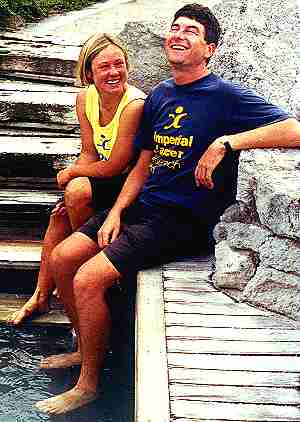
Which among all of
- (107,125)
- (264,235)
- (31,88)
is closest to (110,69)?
(107,125)

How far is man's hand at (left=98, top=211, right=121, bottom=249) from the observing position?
3.65 m

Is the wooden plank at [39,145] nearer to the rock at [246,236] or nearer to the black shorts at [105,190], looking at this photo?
the black shorts at [105,190]

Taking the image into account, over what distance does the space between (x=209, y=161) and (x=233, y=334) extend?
81cm

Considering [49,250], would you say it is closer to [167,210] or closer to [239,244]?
[167,210]

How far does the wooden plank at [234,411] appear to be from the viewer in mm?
2533

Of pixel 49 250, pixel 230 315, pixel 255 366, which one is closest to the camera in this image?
pixel 255 366

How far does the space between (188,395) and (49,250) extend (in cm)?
156

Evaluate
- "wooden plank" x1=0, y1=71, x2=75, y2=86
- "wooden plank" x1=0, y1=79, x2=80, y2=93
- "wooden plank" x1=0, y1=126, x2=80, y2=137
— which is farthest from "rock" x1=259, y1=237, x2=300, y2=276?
"wooden plank" x1=0, y1=71, x2=75, y2=86

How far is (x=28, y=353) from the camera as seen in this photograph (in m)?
4.06

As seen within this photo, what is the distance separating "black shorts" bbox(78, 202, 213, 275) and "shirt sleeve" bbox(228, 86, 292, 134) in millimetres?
491

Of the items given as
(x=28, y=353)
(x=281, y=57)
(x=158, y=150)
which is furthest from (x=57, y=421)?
(x=281, y=57)

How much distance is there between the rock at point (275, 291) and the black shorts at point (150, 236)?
466 mm

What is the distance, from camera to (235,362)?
288 cm

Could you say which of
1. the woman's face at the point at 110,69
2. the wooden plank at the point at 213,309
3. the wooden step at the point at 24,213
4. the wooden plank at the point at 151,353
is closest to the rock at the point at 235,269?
the wooden plank at the point at 213,309
